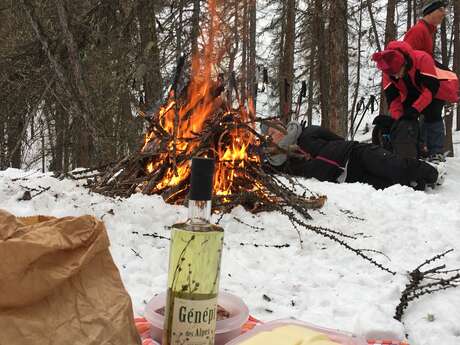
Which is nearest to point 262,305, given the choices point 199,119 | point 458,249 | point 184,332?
point 184,332

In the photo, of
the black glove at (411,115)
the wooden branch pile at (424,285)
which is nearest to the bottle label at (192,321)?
the wooden branch pile at (424,285)

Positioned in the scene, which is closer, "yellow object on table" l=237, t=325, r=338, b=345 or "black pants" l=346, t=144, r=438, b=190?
"yellow object on table" l=237, t=325, r=338, b=345

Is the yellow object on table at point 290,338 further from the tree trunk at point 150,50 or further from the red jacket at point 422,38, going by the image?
the red jacket at point 422,38

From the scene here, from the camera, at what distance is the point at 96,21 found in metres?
5.83

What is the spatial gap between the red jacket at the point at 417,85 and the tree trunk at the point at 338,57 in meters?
1.21

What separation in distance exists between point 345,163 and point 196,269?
4.65 meters

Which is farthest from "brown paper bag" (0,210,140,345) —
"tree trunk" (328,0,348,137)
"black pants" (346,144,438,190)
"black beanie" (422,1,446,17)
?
"black beanie" (422,1,446,17)

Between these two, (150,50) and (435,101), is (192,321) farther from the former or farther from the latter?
(435,101)

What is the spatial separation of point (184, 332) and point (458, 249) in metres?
2.32

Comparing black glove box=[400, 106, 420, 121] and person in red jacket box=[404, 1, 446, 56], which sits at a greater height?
person in red jacket box=[404, 1, 446, 56]

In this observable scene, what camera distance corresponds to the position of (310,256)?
106 inches

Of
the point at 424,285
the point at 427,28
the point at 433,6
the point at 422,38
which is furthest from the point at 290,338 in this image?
the point at 433,6

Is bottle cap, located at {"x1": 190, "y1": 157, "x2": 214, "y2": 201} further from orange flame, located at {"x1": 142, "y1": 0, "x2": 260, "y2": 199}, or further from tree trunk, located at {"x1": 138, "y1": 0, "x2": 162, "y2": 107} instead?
tree trunk, located at {"x1": 138, "y1": 0, "x2": 162, "y2": 107}

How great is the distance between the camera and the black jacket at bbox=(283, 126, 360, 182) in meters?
5.46
